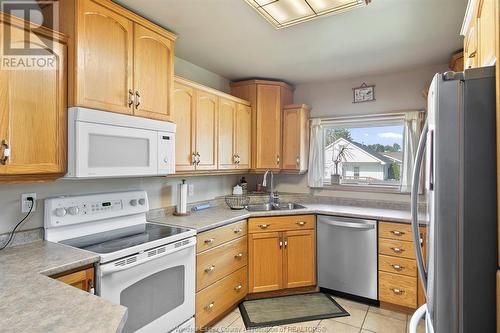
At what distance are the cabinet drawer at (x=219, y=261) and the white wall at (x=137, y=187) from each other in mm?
698

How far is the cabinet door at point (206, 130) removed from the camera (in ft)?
8.89

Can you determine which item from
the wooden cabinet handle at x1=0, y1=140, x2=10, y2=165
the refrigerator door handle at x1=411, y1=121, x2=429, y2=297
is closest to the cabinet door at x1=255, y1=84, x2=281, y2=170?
the refrigerator door handle at x1=411, y1=121, x2=429, y2=297

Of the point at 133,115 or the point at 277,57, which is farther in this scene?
the point at 277,57

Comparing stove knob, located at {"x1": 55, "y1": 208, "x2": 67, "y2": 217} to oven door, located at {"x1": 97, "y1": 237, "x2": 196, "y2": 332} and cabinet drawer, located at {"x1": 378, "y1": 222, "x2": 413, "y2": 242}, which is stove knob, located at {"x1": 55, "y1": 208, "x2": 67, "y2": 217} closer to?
oven door, located at {"x1": 97, "y1": 237, "x2": 196, "y2": 332}

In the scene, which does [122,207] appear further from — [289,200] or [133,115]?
[289,200]

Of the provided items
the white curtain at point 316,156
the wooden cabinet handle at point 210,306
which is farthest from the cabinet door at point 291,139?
the wooden cabinet handle at point 210,306

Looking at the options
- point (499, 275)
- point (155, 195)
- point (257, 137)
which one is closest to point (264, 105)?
point (257, 137)

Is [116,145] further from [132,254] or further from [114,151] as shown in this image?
[132,254]

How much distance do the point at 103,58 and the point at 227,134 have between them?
1.50 metres

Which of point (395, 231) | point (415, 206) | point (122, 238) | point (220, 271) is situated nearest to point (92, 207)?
point (122, 238)

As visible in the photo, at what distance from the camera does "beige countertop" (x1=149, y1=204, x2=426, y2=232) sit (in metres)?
Result: 2.38

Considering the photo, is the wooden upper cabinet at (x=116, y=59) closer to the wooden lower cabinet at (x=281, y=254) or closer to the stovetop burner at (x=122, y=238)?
the stovetop burner at (x=122, y=238)

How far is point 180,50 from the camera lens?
8.82ft

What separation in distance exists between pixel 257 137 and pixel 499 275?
9.09 ft
